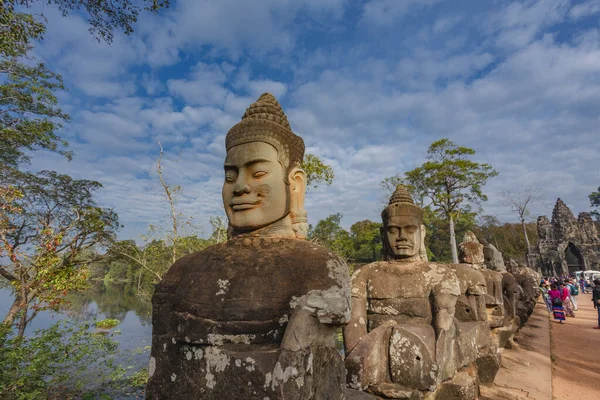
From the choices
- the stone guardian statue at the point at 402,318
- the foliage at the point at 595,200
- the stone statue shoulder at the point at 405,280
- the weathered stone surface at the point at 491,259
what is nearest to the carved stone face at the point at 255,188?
the stone guardian statue at the point at 402,318

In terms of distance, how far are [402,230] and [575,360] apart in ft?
23.9

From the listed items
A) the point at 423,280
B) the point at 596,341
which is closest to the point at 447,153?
the point at 596,341

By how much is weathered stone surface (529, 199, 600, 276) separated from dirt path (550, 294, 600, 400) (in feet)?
73.6

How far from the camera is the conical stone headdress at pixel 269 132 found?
8.13 feet

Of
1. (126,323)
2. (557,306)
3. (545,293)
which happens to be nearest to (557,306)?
(557,306)

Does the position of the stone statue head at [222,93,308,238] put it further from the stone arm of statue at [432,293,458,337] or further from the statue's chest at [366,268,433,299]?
the stone arm of statue at [432,293,458,337]

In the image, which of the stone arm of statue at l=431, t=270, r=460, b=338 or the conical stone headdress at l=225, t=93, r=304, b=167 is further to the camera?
the stone arm of statue at l=431, t=270, r=460, b=338

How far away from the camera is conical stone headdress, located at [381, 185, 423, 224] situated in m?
4.06

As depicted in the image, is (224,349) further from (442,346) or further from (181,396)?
(442,346)

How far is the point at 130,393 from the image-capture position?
27.8ft

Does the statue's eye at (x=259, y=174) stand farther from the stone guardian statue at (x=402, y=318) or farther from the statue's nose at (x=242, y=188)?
the stone guardian statue at (x=402, y=318)

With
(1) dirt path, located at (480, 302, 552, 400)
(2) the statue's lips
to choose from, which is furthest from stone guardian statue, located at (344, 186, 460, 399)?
(1) dirt path, located at (480, 302, 552, 400)

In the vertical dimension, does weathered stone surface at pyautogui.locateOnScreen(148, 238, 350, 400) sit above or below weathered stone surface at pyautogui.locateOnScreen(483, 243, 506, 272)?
below

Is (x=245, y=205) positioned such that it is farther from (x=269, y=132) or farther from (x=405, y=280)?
(x=405, y=280)
